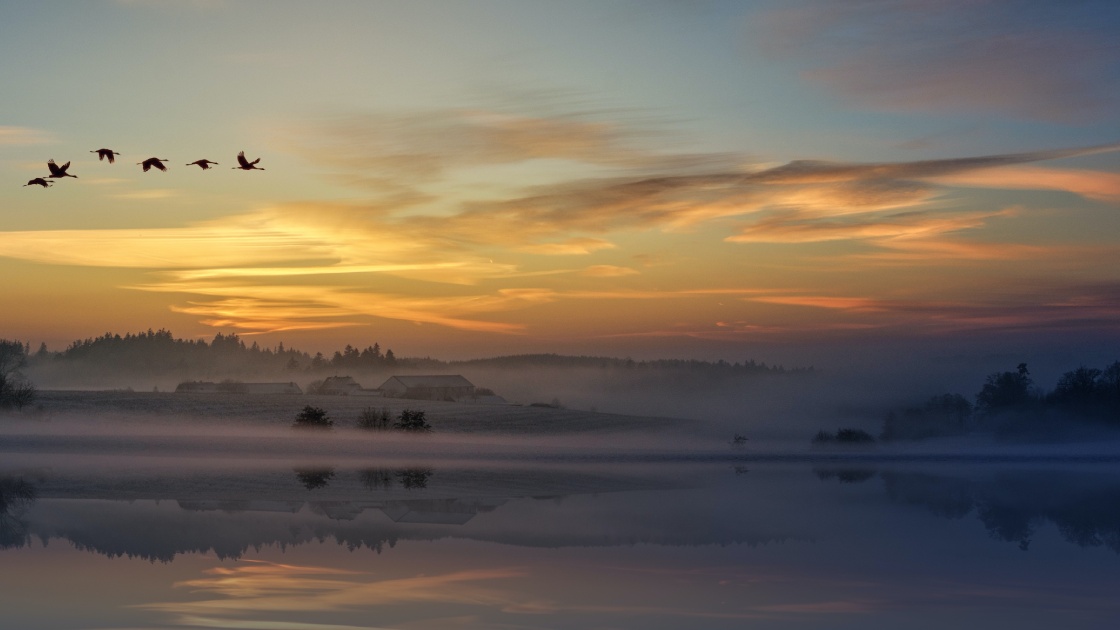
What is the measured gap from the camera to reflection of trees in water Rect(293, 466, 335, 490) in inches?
1409

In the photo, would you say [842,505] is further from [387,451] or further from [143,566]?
[387,451]

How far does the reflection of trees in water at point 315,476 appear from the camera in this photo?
117 feet

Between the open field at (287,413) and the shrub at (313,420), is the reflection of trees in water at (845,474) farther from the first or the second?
the shrub at (313,420)

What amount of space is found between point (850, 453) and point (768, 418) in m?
32.0

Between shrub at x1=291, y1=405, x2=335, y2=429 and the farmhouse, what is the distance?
3386 cm

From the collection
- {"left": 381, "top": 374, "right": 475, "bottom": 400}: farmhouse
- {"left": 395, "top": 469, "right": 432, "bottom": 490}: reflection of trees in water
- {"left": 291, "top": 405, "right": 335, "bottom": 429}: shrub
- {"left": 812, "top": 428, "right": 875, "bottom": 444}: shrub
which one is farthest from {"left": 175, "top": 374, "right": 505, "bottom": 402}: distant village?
{"left": 395, "top": 469, "right": 432, "bottom": 490}: reflection of trees in water

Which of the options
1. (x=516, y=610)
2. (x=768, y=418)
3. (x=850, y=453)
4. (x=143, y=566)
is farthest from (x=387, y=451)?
(x=768, y=418)

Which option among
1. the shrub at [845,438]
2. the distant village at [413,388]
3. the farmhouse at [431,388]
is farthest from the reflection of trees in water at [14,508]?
the farmhouse at [431,388]

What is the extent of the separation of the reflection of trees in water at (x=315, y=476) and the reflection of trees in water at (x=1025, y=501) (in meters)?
20.0

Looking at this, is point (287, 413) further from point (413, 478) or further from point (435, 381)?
point (413, 478)

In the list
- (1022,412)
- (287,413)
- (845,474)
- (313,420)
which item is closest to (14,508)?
(845,474)

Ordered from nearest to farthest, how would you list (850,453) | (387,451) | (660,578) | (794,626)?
(794,626)
(660,578)
(387,451)
(850,453)

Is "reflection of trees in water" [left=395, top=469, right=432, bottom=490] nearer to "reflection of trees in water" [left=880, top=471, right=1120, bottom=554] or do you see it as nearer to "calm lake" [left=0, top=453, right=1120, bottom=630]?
"calm lake" [left=0, top=453, right=1120, bottom=630]

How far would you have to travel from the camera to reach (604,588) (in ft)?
60.4
